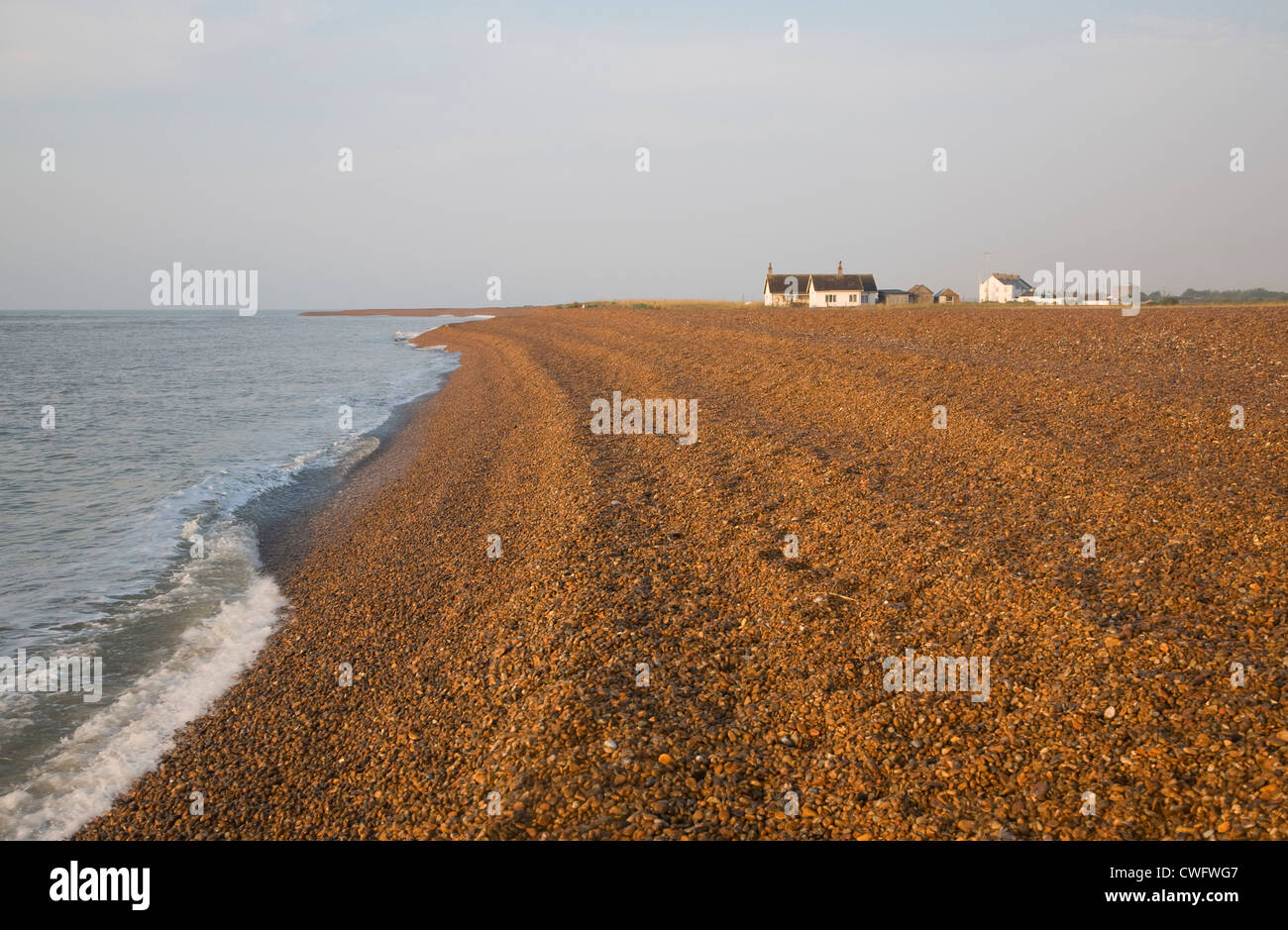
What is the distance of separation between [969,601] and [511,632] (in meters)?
4.87

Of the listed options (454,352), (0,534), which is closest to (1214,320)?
(0,534)

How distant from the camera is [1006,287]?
78500 mm

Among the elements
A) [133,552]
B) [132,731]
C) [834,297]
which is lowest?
[132,731]

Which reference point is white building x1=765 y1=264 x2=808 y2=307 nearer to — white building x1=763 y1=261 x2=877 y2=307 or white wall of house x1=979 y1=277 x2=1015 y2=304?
white building x1=763 y1=261 x2=877 y2=307

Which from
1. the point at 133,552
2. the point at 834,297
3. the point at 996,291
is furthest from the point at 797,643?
the point at 996,291

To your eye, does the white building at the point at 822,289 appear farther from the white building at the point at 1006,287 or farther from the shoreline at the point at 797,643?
the shoreline at the point at 797,643

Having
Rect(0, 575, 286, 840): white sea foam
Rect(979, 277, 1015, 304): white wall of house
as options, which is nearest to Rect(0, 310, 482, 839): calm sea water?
→ Rect(0, 575, 286, 840): white sea foam

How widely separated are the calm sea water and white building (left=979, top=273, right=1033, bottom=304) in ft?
222

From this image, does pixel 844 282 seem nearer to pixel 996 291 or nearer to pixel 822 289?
pixel 822 289

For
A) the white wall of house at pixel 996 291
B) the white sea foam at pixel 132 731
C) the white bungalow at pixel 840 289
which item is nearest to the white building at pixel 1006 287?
the white wall of house at pixel 996 291

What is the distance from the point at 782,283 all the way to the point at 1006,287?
24336 mm

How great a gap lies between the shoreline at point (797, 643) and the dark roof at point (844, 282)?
70.5 metres

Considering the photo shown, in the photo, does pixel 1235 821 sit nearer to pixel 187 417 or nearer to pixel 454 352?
pixel 187 417

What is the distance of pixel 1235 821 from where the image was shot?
14.2 ft
